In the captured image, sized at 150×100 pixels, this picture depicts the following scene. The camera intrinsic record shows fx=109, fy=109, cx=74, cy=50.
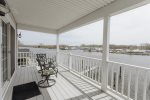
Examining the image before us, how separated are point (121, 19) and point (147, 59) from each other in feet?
6.30

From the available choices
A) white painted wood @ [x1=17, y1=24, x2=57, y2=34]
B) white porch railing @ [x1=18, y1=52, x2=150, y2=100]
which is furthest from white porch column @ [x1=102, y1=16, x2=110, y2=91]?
white painted wood @ [x1=17, y1=24, x2=57, y2=34]

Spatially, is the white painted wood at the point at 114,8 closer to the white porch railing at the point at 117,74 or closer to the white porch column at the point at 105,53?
the white porch column at the point at 105,53

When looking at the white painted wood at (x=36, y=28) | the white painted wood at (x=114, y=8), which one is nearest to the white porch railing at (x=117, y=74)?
the white painted wood at (x=114, y=8)

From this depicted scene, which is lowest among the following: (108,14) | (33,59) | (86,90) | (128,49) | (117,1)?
(86,90)

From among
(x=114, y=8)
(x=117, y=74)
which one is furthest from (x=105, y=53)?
(x=114, y=8)

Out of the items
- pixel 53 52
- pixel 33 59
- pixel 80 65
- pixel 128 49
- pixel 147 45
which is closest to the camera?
pixel 147 45

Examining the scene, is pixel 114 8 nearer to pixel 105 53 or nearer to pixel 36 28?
pixel 105 53

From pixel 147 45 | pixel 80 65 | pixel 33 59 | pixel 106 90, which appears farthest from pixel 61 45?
pixel 147 45

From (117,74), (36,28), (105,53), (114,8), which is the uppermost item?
(36,28)

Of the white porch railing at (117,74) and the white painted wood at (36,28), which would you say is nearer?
the white porch railing at (117,74)

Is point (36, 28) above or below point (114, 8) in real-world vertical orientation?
above

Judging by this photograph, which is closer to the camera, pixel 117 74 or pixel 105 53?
pixel 117 74

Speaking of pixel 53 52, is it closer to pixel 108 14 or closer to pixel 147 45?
pixel 108 14

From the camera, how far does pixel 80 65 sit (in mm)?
4918
